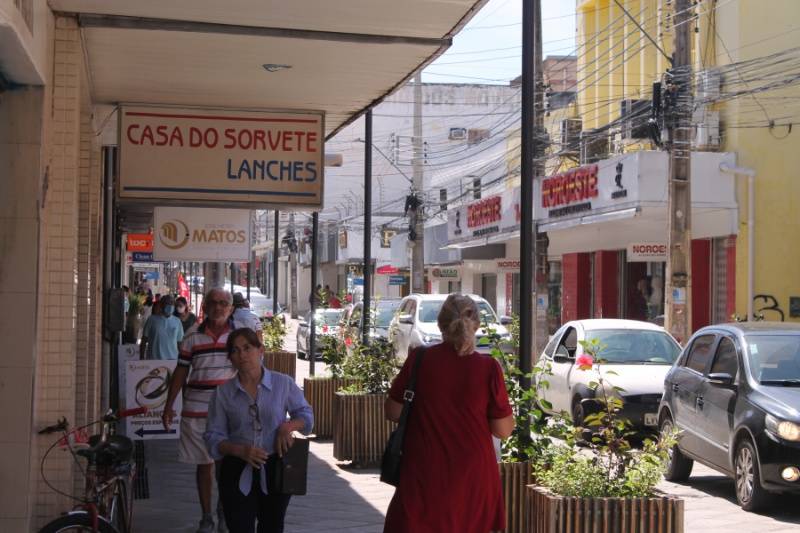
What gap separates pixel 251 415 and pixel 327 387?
27.2ft

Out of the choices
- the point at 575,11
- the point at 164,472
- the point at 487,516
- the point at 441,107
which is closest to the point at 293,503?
the point at 164,472

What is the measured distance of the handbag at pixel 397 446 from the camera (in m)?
5.51

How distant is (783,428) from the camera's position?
9938 millimetres

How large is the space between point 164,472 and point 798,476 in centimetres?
619

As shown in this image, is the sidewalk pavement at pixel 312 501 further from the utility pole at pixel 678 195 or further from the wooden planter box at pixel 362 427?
the utility pole at pixel 678 195

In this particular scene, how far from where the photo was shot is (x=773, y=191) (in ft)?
82.6

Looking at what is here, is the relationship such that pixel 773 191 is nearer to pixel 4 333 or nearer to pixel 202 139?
pixel 202 139

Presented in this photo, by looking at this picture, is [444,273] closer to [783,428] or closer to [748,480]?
[748,480]

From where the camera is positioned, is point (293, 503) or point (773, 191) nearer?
point (293, 503)

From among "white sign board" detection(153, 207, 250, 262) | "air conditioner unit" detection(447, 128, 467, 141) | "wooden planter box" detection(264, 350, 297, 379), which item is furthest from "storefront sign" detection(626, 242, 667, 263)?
"air conditioner unit" detection(447, 128, 467, 141)

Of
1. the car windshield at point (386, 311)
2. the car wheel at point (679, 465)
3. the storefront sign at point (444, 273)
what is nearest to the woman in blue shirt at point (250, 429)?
the car wheel at point (679, 465)

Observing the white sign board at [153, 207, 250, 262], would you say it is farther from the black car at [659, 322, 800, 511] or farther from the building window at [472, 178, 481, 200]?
the building window at [472, 178, 481, 200]

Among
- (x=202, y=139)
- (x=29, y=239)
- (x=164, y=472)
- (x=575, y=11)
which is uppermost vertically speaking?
(x=575, y=11)

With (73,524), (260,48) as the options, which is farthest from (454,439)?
(260,48)
